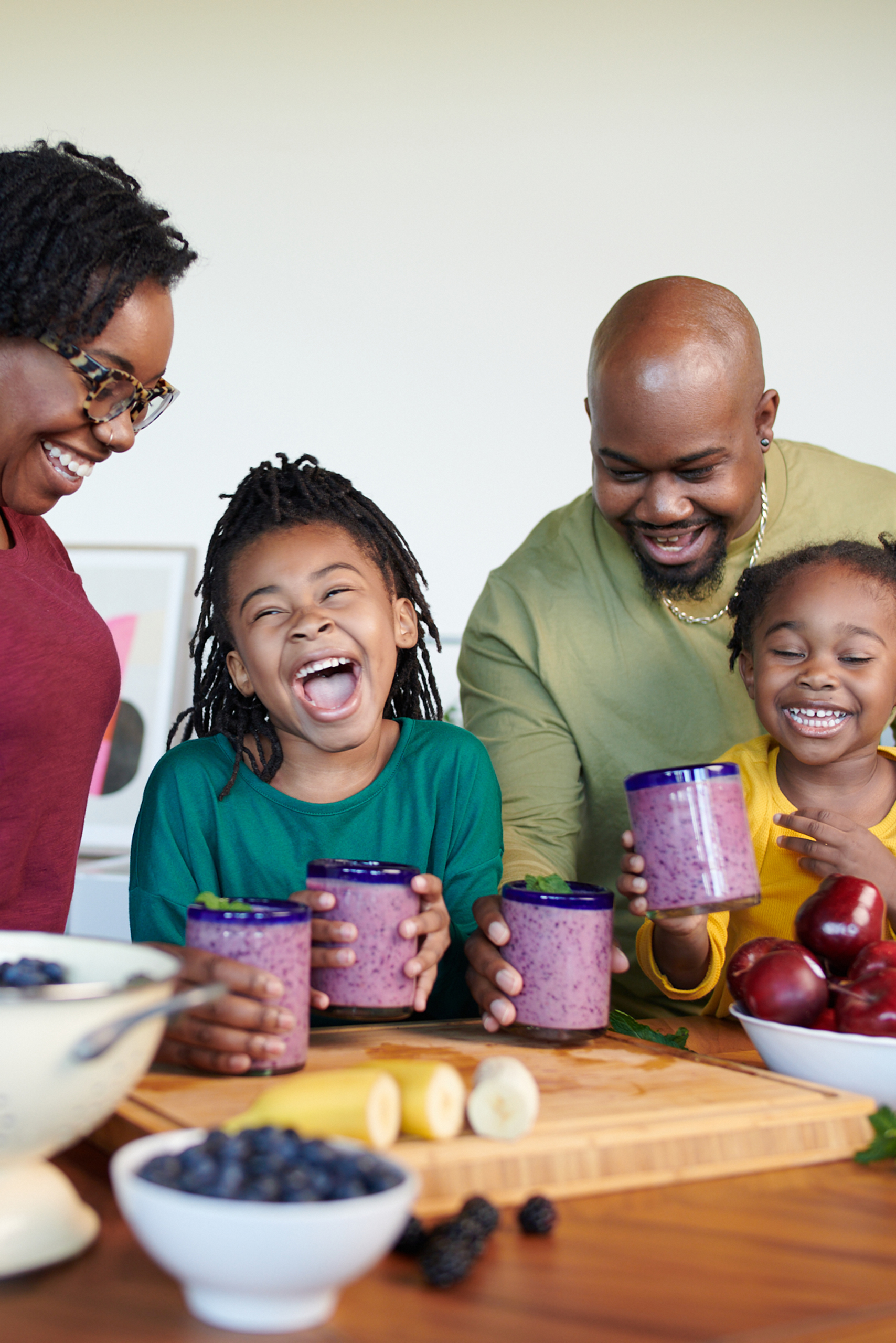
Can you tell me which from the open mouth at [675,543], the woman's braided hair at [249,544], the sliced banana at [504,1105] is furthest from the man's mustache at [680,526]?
the sliced banana at [504,1105]

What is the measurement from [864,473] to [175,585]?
86.7 inches

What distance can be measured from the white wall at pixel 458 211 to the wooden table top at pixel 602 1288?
3.01 metres

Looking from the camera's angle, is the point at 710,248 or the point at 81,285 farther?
the point at 710,248

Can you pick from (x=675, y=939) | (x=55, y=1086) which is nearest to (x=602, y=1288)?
(x=55, y=1086)

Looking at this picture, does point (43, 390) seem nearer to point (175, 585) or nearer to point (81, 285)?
point (81, 285)

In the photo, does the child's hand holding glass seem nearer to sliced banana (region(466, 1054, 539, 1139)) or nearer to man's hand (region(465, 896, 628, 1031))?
man's hand (region(465, 896, 628, 1031))

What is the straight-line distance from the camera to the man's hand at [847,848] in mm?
1802

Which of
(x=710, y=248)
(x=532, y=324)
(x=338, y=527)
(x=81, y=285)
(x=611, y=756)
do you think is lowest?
(x=611, y=756)

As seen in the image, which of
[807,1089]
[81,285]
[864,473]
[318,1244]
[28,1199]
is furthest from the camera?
[864,473]

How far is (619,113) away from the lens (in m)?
3.93

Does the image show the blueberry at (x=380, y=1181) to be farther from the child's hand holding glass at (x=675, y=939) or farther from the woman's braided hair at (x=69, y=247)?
the woman's braided hair at (x=69, y=247)

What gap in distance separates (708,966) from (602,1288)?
1.01 metres

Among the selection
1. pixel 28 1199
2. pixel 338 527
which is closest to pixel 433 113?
pixel 338 527

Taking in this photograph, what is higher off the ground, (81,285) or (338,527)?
(81,285)
